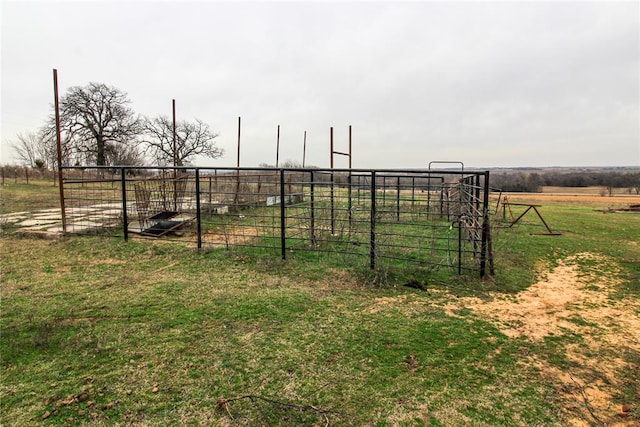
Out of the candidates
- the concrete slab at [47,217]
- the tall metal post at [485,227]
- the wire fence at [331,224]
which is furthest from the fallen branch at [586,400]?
the concrete slab at [47,217]

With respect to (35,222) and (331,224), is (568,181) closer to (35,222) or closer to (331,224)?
(331,224)

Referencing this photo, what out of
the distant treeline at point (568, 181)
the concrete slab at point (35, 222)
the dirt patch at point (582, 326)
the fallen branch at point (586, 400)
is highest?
the distant treeline at point (568, 181)

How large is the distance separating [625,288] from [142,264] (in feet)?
22.2

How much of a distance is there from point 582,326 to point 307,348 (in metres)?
2.71

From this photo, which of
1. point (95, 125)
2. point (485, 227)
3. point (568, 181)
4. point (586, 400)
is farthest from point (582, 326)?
point (568, 181)

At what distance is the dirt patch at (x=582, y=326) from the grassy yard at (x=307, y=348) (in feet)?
0.05

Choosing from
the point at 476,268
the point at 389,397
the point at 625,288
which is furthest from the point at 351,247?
the point at 389,397

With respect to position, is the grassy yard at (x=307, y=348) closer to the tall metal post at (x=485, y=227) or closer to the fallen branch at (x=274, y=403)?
the fallen branch at (x=274, y=403)

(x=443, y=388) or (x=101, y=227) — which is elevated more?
(x=101, y=227)

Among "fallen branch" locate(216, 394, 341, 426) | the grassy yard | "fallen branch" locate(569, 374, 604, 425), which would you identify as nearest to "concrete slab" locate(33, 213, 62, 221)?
the grassy yard

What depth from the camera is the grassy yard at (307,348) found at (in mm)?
2203

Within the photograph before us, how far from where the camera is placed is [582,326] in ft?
11.5

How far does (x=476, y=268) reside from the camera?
516 cm

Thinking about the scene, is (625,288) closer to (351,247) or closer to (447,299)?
(447,299)
